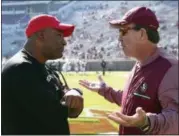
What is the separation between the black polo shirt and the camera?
2426 millimetres

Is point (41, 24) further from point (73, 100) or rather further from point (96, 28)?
point (96, 28)

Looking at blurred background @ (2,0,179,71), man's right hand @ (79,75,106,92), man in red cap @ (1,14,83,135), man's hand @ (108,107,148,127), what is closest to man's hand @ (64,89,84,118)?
man in red cap @ (1,14,83,135)

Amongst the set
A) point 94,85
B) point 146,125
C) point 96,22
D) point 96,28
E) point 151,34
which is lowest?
point 96,28

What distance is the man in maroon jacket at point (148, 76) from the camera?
8.70ft

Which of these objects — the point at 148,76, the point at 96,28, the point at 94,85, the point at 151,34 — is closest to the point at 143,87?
the point at 148,76

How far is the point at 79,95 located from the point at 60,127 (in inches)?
8.0

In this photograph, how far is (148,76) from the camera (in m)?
2.83

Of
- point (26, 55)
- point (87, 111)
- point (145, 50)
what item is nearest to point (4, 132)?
point (26, 55)

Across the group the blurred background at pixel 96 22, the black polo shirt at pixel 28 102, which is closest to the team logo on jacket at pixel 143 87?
the black polo shirt at pixel 28 102

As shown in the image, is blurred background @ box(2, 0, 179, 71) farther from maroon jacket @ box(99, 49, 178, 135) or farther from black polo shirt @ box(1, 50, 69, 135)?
black polo shirt @ box(1, 50, 69, 135)

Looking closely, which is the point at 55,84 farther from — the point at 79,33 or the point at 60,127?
the point at 79,33

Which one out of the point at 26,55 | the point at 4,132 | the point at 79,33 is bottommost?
the point at 79,33

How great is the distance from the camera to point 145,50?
2885 millimetres

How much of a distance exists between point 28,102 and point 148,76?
0.77 m
